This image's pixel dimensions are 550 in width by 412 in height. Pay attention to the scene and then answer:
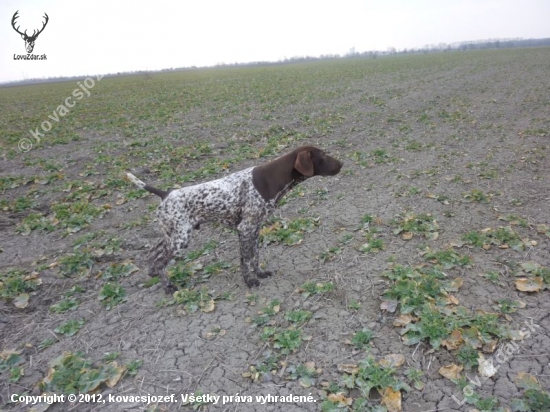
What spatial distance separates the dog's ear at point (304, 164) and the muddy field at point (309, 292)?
1566 millimetres

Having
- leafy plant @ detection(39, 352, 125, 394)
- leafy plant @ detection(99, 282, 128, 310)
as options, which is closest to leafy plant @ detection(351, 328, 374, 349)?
leafy plant @ detection(39, 352, 125, 394)

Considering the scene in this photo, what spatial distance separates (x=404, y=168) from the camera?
33.1 ft

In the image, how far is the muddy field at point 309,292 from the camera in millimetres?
3691

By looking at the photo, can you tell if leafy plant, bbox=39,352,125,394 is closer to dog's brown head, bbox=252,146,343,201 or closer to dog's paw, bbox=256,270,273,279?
dog's paw, bbox=256,270,273,279

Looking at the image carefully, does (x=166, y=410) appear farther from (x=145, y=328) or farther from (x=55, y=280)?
(x=55, y=280)

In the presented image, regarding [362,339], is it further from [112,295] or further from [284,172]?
[112,295]

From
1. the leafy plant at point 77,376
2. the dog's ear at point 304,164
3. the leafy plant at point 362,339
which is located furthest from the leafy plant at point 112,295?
the leafy plant at point 362,339

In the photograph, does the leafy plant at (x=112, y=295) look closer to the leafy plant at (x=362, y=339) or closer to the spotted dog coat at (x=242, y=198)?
the spotted dog coat at (x=242, y=198)

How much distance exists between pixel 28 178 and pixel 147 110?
574 inches

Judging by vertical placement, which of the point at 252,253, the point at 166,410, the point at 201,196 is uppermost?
the point at 201,196

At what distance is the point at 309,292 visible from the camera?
5098 mm

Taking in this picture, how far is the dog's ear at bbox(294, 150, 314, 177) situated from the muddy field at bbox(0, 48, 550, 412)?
1.57 metres

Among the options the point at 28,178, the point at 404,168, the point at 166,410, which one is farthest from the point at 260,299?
the point at 28,178

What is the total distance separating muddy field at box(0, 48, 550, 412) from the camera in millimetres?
3691
